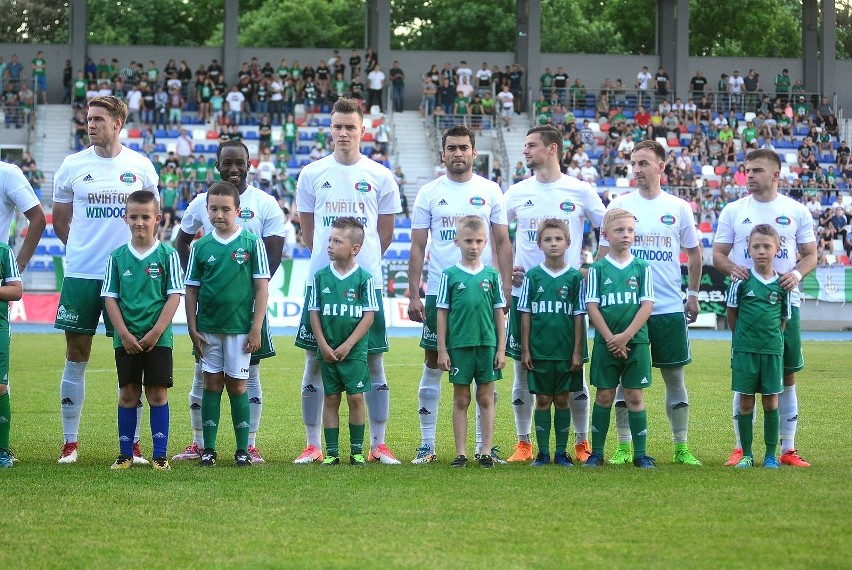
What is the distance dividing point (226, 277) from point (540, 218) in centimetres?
238

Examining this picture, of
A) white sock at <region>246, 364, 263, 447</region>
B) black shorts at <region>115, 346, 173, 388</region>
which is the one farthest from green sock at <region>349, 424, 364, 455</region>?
black shorts at <region>115, 346, 173, 388</region>

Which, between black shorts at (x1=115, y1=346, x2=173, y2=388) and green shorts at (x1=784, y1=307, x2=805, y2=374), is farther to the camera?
green shorts at (x1=784, y1=307, x2=805, y2=374)

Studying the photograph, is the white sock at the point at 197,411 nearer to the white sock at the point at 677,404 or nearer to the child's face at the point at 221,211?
the child's face at the point at 221,211

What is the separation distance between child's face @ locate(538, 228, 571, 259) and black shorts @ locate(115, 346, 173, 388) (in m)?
2.69

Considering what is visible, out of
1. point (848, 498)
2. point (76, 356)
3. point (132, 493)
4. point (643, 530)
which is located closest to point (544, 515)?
point (643, 530)

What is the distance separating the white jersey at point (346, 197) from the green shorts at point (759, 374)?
2640 mm

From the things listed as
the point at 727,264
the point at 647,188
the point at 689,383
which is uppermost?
the point at 647,188

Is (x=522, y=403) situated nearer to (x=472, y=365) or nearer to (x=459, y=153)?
(x=472, y=365)

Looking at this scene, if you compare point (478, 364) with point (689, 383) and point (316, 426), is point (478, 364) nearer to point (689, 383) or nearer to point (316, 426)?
point (316, 426)

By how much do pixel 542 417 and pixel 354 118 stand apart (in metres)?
2.51

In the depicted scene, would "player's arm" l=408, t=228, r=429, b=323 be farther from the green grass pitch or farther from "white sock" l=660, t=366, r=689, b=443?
"white sock" l=660, t=366, r=689, b=443

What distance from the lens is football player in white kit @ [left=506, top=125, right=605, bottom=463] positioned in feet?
27.9

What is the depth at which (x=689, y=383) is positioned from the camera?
15016 mm

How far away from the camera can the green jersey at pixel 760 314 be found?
8.11 meters
